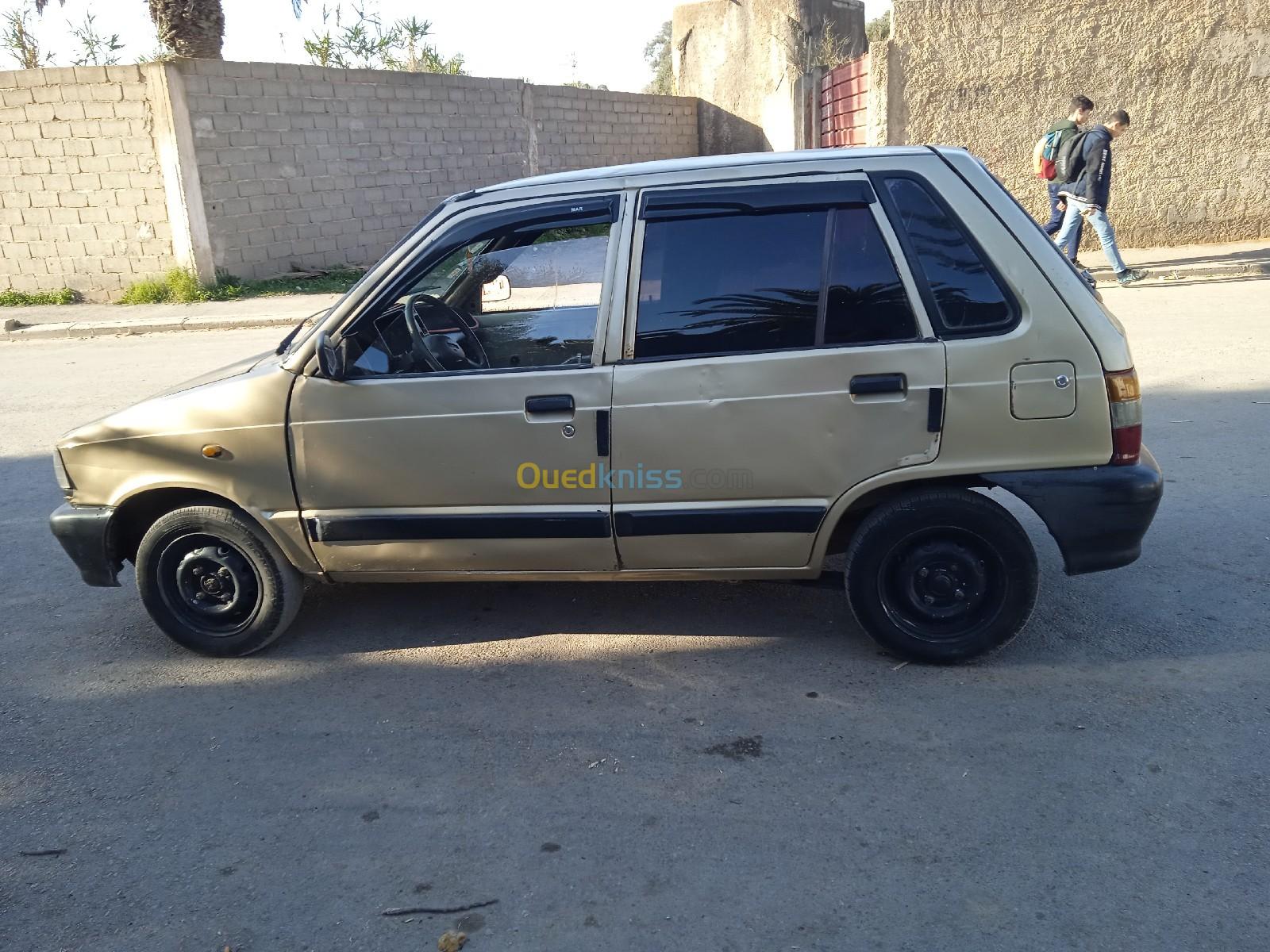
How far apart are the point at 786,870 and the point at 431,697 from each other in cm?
158

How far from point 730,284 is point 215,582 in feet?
7.72

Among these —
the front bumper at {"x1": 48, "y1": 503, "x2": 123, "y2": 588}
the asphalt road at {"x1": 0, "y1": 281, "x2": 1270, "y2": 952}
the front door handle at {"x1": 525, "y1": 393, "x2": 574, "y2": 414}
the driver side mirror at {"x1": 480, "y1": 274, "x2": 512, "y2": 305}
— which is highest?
the driver side mirror at {"x1": 480, "y1": 274, "x2": 512, "y2": 305}

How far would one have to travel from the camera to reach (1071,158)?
1164 centimetres

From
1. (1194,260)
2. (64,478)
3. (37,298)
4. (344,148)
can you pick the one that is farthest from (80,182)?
(1194,260)

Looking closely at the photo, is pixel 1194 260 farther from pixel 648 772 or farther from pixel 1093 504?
pixel 648 772

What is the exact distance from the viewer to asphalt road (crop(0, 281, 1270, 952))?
2.71 metres

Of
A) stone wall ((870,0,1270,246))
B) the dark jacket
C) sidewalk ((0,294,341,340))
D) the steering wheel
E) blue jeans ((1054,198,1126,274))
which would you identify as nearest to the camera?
the steering wheel

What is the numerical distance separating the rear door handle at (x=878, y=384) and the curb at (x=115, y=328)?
35.3ft

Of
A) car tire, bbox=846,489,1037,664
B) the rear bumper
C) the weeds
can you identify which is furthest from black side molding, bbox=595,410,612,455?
the weeds

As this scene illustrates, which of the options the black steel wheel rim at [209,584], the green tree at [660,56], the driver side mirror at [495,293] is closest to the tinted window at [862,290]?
the driver side mirror at [495,293]

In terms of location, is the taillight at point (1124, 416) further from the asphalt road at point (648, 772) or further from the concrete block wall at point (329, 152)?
the concrete block wall at point (329, 152)

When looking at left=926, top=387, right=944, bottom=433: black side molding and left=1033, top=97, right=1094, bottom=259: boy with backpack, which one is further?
left=1033, top=97, right=1094, bottom=259: boy with backpack

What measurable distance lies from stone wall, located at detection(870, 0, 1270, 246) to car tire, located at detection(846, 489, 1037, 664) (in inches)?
455

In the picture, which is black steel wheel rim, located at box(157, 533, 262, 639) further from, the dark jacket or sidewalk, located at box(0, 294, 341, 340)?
the dark jacket
